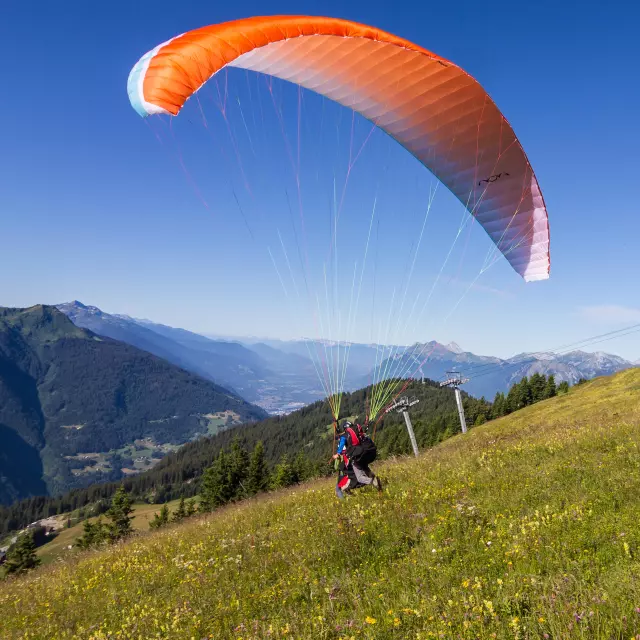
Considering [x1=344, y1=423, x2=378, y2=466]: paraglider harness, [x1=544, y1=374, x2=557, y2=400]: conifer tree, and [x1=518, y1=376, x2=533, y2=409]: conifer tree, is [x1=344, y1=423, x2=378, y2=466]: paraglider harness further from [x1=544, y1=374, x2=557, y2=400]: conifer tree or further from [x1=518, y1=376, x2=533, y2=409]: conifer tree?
[x1=544, y1=374, x2=557, y2=400]: conifer tree

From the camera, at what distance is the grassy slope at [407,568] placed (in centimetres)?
382

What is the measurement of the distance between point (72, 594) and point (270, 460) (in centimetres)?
17645

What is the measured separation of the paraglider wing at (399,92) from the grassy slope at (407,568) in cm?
630

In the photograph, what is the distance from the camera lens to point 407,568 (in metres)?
5.21

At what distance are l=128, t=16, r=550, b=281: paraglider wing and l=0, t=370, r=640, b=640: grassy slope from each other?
6.30 metres

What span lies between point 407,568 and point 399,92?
10.3 metres

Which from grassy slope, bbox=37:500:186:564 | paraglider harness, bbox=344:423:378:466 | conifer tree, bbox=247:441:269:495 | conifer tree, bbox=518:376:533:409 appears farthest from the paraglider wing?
grassy slope, bbox=37:500:186:564

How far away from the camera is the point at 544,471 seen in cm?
778

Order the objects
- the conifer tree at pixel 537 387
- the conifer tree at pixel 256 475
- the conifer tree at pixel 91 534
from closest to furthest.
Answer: the conifer tree at pixel 256 475, the conifer tree at pixel 91 534, the conifer tree at pixel 537 387

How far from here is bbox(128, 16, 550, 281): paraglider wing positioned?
7.11 meters

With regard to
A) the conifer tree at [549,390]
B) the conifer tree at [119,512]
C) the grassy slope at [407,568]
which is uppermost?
the grassy slope at [407,568]

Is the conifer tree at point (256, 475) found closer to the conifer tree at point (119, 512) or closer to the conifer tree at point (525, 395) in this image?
the conifer tree at point (119, 512)

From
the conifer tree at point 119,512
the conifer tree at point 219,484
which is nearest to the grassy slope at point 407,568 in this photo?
the conifer tree at point 219,484

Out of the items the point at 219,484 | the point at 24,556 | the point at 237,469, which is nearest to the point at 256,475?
the point at 237,469
